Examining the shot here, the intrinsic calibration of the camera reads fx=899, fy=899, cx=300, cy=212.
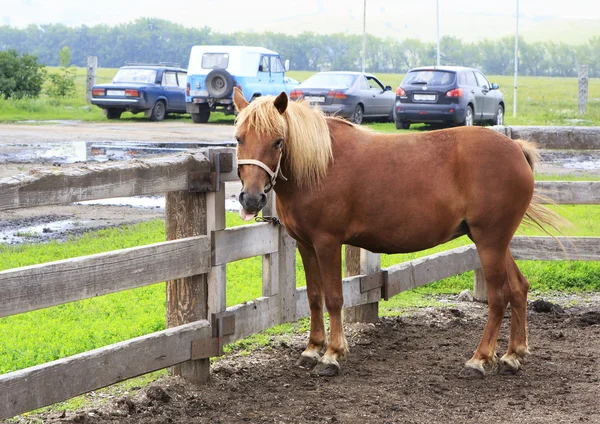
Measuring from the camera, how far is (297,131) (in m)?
5.16

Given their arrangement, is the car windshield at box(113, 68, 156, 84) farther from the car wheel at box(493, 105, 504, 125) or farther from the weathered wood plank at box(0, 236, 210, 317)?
the weathered wood plank at box(0, 236, 210, 317)

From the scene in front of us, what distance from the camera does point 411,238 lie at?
5.48 meters

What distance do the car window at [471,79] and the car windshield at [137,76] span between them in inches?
Answer: 376

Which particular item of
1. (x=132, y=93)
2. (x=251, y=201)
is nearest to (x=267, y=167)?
(x=251, y=201)

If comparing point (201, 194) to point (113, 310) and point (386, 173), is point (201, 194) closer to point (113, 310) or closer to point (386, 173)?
point (386, 173)

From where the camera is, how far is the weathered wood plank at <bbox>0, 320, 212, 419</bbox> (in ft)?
13.1

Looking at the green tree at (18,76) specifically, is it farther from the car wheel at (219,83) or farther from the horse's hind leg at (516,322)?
the horse's hind leg at (516,322)

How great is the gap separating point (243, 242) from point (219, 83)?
71.4ft

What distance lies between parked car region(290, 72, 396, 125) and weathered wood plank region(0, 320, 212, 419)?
19.4 meters

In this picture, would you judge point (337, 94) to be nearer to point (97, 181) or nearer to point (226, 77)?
point (226, 77)

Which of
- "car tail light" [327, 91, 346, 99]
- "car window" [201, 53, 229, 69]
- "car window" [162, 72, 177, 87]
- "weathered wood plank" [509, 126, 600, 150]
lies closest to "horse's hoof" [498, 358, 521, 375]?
"weathered wood plank" [509, 126, 600, 150]

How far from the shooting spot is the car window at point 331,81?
2577 cm

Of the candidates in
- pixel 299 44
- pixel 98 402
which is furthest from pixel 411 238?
pixel 299 44

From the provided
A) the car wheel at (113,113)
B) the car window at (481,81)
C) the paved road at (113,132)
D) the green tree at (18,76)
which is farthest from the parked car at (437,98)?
the green tree at (18,76)
